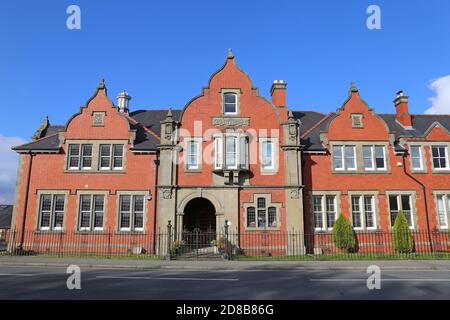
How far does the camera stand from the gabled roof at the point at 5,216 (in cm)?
3825

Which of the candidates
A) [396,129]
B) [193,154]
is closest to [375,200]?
[396,129]

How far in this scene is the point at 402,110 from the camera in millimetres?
29141

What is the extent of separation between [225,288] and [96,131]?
19.1 meters

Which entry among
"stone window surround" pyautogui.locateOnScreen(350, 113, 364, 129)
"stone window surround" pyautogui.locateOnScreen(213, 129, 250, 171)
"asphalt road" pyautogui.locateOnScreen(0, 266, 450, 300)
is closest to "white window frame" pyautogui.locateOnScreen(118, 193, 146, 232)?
"stone window surround" pyautogui.locateOnScreen(213, 129, 250, 171)

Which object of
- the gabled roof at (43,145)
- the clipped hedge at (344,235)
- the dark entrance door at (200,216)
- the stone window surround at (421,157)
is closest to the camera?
the clipped hedge at (344,235)

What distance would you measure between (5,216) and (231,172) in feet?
111

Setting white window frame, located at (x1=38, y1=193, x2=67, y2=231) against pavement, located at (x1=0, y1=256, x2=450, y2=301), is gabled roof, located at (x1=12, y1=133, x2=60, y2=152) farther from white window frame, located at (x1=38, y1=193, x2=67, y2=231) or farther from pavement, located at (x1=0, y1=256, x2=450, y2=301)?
pavement, located at (x1=0, y1=256, x2=450, y2=301)

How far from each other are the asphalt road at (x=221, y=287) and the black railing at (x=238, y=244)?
392 inches

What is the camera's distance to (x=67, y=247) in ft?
77.1

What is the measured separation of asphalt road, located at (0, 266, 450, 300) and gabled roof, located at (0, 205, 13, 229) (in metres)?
30.1

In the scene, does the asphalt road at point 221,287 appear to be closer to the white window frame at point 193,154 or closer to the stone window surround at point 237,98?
the white window frame at point 193,154

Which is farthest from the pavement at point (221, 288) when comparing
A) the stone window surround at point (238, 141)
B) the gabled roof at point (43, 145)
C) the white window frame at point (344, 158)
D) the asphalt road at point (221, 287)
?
the gabled roof at point (43, 145)

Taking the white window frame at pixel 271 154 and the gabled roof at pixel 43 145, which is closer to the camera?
the white window frame at pixel 271 154

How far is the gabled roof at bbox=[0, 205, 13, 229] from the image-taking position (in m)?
38.2
